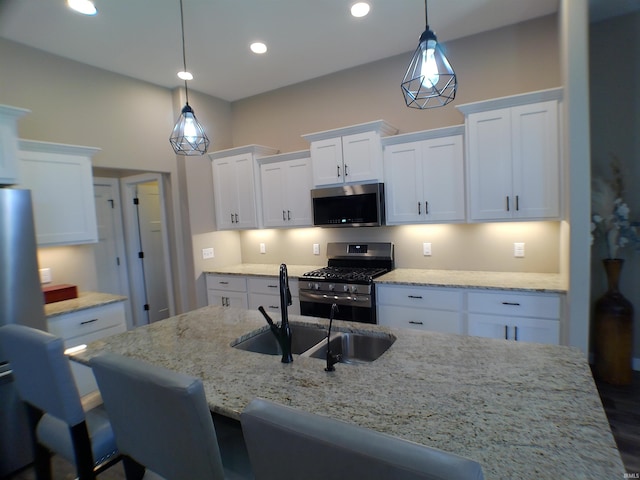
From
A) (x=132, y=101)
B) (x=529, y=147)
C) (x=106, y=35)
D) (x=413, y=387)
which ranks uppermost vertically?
(x=106, y=35)

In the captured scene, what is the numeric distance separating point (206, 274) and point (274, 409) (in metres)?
3.81

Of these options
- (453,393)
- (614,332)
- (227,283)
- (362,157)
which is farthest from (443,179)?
(227,283)

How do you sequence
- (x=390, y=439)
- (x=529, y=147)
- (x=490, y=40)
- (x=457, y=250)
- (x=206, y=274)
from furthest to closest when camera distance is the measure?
(x=206, y=274), (x=457, y=250), (x=490, y=40), (x=529, y=147), (x=390, y=439)

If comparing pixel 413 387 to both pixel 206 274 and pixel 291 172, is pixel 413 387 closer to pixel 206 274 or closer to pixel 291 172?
pixel 291 172

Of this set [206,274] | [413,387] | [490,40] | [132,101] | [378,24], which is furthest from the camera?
[206,274]

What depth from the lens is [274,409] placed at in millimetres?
737

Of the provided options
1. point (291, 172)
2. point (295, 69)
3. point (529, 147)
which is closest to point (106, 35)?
point (295, 69)

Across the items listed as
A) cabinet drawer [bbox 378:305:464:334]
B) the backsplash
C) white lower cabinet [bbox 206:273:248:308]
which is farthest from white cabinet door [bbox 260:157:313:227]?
cabinet drawer [bbox 378:305:464:334]

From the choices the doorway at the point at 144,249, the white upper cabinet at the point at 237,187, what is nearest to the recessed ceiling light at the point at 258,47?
the white upper cabinet at the point at 237,187

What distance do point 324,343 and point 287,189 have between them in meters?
2.51

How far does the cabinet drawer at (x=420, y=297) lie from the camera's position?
291 cm

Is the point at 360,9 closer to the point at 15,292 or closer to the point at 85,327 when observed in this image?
the point at 15,292

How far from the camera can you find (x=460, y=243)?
11.2 ft

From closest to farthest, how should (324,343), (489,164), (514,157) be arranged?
(324,343), (514,157), (489,164)
